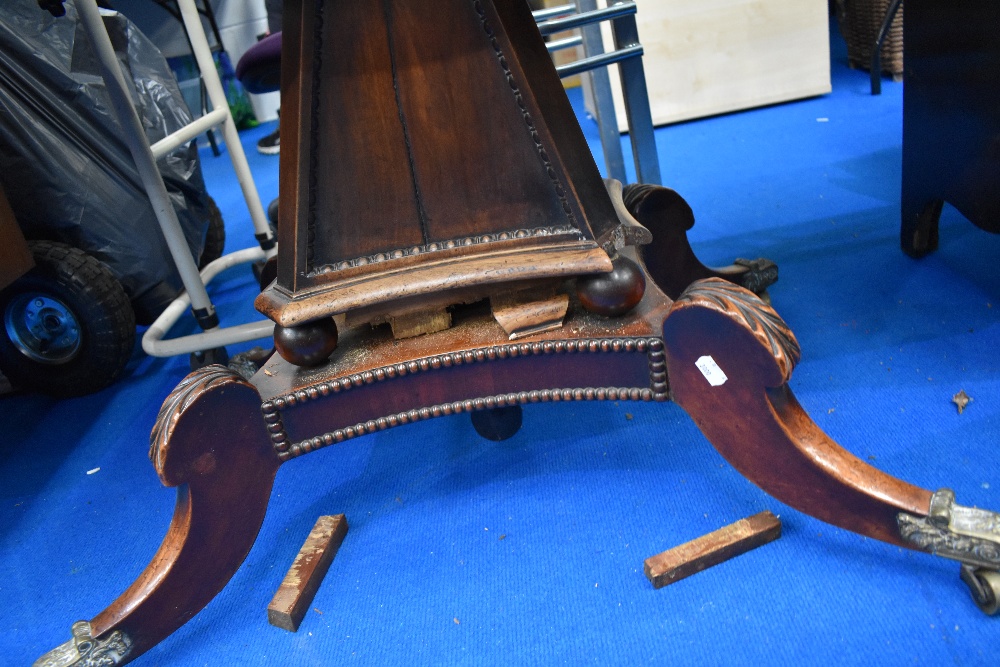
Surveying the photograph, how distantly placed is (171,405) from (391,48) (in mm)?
530

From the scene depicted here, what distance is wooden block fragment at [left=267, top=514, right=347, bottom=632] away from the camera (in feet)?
3.51

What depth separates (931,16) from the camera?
137 cm

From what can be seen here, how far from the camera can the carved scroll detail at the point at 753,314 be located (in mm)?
914

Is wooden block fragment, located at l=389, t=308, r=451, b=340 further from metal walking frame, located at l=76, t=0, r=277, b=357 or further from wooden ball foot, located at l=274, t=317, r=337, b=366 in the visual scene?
metal walking frame, located at l=76, t=0, r=277, b=357

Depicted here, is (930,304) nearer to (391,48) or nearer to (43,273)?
(391,48)

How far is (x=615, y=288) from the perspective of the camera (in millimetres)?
1016

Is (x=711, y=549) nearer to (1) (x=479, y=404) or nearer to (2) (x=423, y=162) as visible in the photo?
(1) (x=479, y=404)

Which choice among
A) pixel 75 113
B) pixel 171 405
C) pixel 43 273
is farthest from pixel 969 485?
pixel 75 113

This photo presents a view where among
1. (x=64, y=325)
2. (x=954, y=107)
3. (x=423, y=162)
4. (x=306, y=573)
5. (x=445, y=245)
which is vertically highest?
(x=423, y=162)

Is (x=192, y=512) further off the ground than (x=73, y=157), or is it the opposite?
(x=73, y=157)

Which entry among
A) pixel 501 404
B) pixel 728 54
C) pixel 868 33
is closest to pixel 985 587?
pixel 501 404

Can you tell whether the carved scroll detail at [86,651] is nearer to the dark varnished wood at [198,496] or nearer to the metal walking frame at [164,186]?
the dark varnished wood at [198,496]

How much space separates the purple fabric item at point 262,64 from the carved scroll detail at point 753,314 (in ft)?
3.87

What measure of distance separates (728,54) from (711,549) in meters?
2.55
